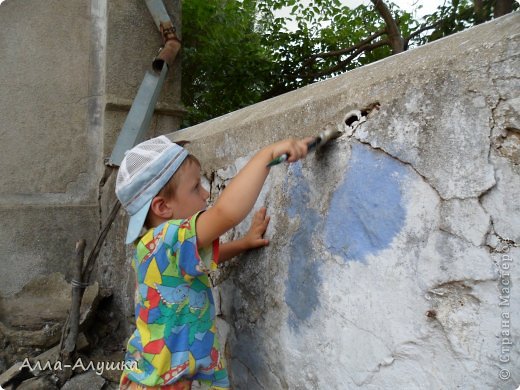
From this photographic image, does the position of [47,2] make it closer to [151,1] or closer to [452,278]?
[151,1]

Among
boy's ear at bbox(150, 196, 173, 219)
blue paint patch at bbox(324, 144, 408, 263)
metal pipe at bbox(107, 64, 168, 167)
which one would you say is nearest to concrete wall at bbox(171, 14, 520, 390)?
blue paint patch at bbox(324, 144, 408, 263)

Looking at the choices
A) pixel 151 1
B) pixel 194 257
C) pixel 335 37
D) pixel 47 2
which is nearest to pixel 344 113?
pixel 194 257

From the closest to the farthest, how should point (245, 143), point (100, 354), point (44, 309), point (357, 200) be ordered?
point (357, 200), point (245, 143), point (100, 354), point (44, 309)

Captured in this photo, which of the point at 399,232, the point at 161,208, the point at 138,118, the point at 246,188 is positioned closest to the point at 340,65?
the point at 138,118

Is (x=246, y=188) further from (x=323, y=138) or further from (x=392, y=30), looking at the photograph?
(x=392, y=30)

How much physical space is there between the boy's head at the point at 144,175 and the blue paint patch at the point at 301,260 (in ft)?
1.21

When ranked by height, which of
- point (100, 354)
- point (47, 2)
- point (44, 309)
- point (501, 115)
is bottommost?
point (100, 354)

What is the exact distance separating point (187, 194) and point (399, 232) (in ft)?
2.25

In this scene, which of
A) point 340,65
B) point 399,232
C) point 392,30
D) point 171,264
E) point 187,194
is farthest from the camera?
point 340,65

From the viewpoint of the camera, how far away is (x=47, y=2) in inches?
116

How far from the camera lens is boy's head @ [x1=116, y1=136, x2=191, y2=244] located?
145cm

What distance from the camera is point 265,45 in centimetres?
504

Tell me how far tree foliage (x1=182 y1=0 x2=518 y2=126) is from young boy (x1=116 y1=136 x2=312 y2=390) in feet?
10.3

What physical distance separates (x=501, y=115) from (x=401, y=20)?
540cm
